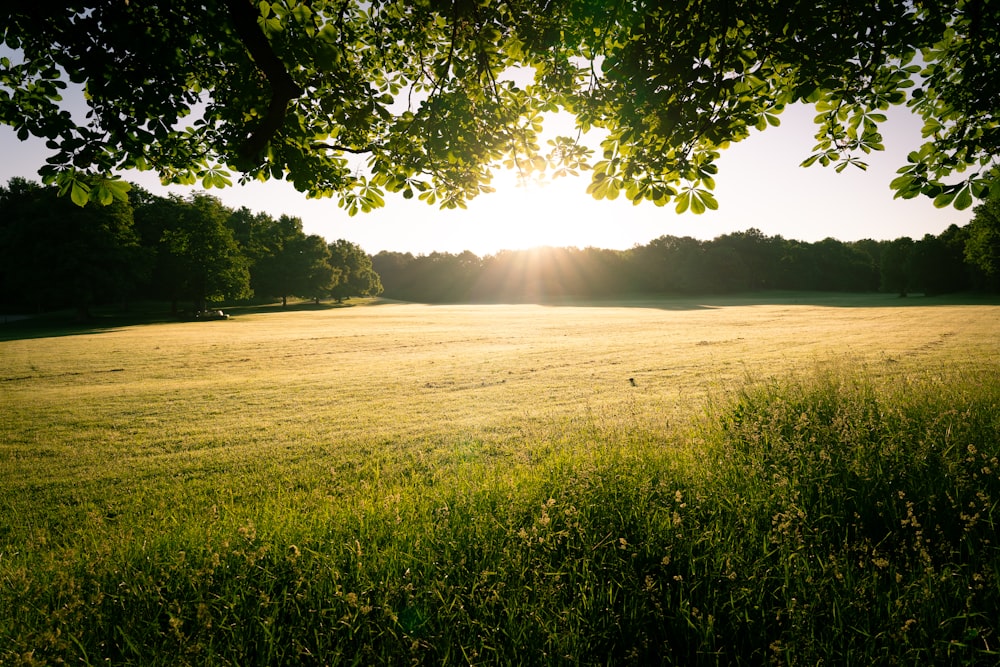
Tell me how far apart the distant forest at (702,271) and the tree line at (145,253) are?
36.9 metres

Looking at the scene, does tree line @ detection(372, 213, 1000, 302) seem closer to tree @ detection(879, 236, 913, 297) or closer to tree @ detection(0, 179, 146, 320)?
tree @ detection(879, 236, 913, 297)

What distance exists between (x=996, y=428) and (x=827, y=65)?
4.59 metres

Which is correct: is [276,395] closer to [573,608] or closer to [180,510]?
[180,510]

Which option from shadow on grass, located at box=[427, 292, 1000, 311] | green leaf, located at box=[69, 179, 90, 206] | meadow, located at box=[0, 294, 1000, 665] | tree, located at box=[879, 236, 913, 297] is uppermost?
tree, located at box=[879, 236, 913, 297]

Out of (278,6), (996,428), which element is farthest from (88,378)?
(996,428)

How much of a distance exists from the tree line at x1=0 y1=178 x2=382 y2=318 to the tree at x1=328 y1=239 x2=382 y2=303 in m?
4.04

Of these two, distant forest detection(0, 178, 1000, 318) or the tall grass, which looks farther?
distant forest detection(0, 178, 1000, 318)

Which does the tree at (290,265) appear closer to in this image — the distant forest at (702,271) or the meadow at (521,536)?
the distant forest at (702,271)

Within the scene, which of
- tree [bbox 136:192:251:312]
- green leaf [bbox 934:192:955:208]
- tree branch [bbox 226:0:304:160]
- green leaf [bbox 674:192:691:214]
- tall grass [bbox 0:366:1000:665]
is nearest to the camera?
tall grass [bbox 0:366:1000:665]

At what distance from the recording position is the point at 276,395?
11398 millimetres

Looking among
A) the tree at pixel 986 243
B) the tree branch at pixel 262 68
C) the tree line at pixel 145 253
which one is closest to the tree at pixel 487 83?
the tree branch at pixel 262 68

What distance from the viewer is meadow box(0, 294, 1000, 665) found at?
7.77ft

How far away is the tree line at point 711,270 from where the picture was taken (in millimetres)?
71312

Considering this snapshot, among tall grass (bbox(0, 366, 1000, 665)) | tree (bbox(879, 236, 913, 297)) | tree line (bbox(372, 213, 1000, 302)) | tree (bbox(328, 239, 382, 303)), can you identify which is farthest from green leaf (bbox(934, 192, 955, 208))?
tree (bbox(879, 236, 913, 297))
